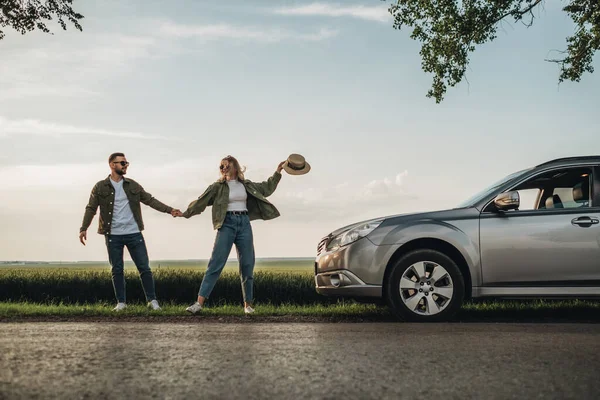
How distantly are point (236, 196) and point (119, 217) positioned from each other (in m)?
1.82

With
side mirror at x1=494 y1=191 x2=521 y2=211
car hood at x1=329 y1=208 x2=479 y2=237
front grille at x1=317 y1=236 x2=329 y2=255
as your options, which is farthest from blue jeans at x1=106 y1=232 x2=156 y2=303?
side mirror at x1=494 y1=191 x2=521 y2=211

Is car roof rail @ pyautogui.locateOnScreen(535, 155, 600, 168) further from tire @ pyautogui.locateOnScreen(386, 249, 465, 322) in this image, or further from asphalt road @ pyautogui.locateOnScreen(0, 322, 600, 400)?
asphalt road @ pyautogui.locateOnScreen(0, 322, 600, 400)

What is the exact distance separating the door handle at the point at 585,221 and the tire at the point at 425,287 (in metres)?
1.52

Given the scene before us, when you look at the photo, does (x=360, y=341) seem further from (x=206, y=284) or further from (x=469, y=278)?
(x=206, y=284)

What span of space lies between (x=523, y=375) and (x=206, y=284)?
18.1 ft

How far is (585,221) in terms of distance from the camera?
8.68m

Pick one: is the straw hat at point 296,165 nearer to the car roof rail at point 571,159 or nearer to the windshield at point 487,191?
the windshield at point 487,191

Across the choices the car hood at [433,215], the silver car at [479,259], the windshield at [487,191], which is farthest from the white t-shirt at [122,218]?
the windshield at [487,191]

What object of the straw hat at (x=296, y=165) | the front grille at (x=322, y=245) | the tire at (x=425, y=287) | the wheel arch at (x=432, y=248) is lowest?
the tire at (x=425, y=287)

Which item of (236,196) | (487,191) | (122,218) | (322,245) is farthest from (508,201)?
(122,218)

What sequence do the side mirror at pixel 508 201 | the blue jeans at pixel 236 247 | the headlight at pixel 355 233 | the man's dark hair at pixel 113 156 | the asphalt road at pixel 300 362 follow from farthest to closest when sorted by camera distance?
the man's dark hair at pixel 113 156 < the blue jeans at pixel 236 247 < the headlight at pixel 355 233 < the side mirror at pixel 508 201 < the asphalt road at pixel 300 362

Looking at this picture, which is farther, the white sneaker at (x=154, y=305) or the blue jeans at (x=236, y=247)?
the white sneaker at (x=154, y=305)

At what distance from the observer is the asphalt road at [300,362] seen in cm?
443

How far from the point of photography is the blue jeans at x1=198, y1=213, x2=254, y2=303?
962 cm
